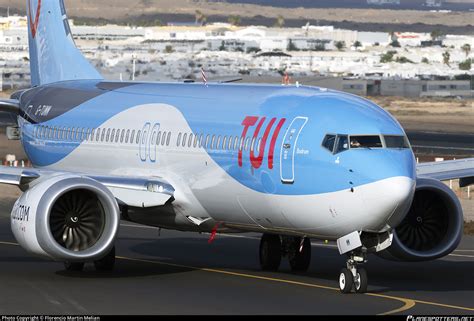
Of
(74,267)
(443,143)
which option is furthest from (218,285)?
(443,143)

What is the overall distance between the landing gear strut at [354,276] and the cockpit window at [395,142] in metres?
2.28

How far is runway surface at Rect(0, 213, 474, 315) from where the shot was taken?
2684 centimetres

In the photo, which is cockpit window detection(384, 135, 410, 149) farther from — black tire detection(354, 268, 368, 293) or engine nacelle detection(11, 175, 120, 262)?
engine nacelle detection(11, 175, 120, 262)

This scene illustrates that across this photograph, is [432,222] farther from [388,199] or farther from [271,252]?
[388,199]

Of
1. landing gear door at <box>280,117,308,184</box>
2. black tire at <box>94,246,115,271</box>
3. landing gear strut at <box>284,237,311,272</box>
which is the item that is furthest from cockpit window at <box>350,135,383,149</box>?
black tire at <box>94,246,115,271</box>

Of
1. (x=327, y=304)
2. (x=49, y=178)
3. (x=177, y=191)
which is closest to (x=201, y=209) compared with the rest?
(x=177, y=191)

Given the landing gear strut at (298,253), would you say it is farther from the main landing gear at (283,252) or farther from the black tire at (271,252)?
the black tire at (271,252)

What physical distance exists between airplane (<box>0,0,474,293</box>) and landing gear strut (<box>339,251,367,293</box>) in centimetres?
2

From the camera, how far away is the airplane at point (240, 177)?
28359mm

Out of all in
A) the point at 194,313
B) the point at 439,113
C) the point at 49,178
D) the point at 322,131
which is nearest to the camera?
the point at 194,313

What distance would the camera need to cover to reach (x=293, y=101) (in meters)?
30.8

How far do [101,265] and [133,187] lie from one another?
90.0 inches

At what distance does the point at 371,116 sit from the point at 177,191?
591 cm

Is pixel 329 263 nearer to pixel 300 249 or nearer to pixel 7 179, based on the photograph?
pixel 300 249
